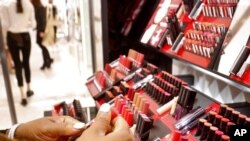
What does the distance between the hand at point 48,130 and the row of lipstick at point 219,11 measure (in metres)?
0.69

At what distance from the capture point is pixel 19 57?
3377mm

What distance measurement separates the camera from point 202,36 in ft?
3.76

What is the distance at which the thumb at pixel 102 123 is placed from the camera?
72cm

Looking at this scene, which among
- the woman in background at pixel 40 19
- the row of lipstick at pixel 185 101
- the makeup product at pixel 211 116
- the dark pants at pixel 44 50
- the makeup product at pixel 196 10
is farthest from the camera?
the dark pants at pixel 44 50

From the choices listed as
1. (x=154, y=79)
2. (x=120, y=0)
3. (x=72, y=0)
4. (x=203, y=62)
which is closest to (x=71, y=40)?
(x=72, y=0)

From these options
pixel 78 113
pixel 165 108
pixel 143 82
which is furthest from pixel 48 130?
pixel 143 82

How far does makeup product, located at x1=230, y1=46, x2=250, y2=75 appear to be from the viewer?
86 centimetres

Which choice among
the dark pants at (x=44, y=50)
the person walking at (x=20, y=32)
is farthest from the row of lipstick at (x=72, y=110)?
the dark pants at (x=44, y=50)

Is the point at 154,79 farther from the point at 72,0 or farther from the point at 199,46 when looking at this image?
the point at 72,0

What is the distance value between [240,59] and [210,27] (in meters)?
0.27

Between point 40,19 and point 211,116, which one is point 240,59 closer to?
point 211,116

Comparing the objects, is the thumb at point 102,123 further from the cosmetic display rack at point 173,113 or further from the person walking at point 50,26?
the person walking at point 50,26

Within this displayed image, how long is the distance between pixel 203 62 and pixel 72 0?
253 cm

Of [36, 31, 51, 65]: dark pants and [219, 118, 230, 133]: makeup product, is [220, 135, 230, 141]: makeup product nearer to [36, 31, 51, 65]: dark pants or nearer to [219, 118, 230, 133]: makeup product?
[219, 118, 230, 133]: makeup product
